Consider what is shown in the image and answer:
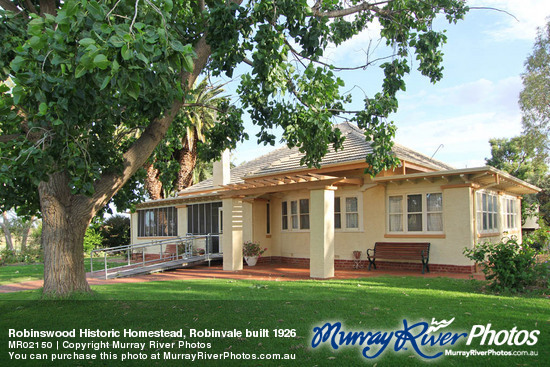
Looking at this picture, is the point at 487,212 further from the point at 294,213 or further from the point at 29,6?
the point at 29,6

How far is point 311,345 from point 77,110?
528 cm

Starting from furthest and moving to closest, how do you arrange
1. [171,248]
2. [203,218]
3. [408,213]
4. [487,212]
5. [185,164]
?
[185,164], [171,248], [203,218], [487,212], [408,213]

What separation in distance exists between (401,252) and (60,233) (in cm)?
1103

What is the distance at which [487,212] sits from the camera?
1653 cm

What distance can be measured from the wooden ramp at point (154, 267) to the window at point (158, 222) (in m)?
4.91

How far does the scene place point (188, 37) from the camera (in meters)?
10.5

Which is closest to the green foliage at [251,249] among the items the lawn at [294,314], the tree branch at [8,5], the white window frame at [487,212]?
the lawn at [294,314]

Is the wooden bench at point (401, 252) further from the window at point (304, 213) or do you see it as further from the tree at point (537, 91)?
the tree at point (537, 91)

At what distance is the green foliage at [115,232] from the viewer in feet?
116

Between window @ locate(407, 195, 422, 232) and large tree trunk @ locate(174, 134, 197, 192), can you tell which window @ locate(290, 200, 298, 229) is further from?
large tree trunk @ locate(174, 134, 197, 192)

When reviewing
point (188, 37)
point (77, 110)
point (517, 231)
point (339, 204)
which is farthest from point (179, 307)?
point (517, 231)

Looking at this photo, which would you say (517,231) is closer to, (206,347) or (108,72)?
(206,347)

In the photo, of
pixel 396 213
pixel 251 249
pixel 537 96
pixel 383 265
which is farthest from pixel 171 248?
pixel 537 96

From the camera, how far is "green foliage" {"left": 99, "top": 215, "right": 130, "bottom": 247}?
3531 centimetres
